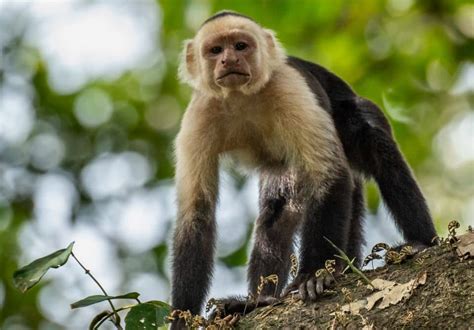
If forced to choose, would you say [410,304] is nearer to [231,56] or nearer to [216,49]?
[231,56]

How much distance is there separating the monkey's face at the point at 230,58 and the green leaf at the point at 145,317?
2181 mm

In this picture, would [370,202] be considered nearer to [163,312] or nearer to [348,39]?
[348,39]

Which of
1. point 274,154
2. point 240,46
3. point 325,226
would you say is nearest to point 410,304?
point 325,226

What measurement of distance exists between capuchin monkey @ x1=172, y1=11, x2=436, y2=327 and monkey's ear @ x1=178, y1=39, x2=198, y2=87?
18 millimetres

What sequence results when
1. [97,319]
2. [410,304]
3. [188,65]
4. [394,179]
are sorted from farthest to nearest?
[188,65] < [394,179] < [97,319] < [410,304]

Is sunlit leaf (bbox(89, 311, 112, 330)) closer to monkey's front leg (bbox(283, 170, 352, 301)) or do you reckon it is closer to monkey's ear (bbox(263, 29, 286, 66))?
monkey's front leg (bbox(283, 170, 352, 301))

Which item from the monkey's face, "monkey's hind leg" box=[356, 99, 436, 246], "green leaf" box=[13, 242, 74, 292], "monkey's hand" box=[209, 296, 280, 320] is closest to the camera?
"green leaf" box=[13, 242, 74, 292]

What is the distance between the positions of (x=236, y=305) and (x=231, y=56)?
2065 mm

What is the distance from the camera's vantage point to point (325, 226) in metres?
5.29

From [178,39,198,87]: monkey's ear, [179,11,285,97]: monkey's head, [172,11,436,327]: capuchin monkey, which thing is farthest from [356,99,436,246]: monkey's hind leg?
[178,39,198,87]: monkey's ear

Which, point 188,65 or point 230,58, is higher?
point 188,65

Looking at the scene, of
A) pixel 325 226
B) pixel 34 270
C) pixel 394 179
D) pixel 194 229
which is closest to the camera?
pixel 34 270

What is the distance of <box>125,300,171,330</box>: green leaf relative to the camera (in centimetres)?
420

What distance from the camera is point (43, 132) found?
12070 millimetres
